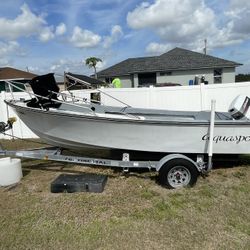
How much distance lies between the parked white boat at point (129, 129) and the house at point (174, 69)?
23.0 m

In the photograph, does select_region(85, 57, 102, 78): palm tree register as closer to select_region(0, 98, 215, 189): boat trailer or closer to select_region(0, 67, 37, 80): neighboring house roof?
select_region(0, 67, 37, 80): neighboring house roof

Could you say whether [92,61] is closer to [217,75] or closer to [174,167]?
[217,75]

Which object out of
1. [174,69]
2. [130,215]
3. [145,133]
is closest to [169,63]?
[174,69]

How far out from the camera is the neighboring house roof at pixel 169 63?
96.5ft

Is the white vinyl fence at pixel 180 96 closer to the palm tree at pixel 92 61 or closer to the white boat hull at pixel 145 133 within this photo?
the white boat hull at pixel 145 133

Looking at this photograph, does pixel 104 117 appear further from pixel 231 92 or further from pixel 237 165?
pixel 231 92

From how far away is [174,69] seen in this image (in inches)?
1180

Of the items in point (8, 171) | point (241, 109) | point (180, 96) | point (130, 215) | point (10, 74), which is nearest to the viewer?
point (130, 215)

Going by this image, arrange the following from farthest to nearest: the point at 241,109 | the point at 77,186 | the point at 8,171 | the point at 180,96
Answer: the point at 180,96 < the point at 241,109 < the point at 8,171 < the point at 77,186

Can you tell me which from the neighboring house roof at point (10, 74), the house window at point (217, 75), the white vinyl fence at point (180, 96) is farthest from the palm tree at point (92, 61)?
the white vinyl fence at point (180, 96)

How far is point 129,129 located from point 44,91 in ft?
5.42

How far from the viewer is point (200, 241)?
3424 millimetres

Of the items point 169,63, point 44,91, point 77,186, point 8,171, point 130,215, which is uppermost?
point 169,63

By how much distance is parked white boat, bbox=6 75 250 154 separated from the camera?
505 cm
